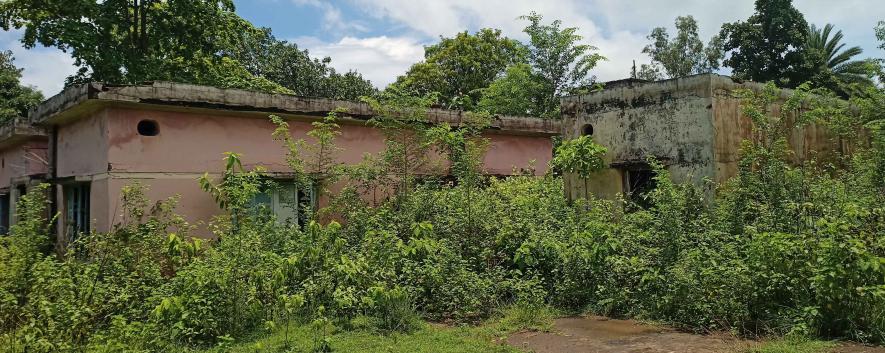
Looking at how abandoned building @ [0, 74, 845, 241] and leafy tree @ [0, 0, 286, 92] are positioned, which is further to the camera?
leafy tree @ [0, 0, 286, 92]

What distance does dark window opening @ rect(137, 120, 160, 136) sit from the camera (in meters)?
8.88

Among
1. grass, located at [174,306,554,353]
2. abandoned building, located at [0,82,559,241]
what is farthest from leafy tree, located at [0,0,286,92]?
grass, located at [174,306,554,353]

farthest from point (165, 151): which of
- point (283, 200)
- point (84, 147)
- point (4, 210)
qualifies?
point (4, 210)

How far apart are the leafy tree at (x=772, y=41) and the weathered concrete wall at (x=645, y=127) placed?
59.0 feet

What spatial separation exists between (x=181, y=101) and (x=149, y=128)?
0.64 metres

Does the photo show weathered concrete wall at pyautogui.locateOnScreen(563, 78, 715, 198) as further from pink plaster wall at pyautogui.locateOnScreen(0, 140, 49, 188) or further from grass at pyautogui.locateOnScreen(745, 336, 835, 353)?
Result: pink plaster wall at pyautogui.locateOnScreen(0, 140, 49, 188)

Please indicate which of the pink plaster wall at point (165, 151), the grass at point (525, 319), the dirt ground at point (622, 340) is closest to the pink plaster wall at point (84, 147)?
the pink plaster wall at point (165, 151)

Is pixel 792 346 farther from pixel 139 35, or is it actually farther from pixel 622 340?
pixel 139 35

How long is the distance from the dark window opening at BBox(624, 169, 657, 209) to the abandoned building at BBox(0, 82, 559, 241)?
13.1ft

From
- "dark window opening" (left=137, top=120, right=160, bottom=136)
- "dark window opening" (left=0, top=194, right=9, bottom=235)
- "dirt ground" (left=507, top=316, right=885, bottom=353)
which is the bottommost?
"dirt ground" (left=507, top=316, right=885, bottom=353)

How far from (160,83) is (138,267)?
345 centimetres

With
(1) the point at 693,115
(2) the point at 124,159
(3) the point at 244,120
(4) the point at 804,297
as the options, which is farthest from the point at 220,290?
(1) the point at 693,115

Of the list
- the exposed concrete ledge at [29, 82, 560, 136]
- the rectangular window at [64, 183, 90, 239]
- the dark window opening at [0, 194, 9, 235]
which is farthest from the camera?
the dark window opening at [0, 194, 9, 235]

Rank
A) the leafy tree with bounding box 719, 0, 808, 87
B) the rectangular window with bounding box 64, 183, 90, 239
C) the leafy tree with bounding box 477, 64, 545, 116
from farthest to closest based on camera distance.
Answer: the leafy tree with bounding box 719, 0, 808, 87 → the leafy tree with bounding box 477, 64, 545, 116 → the rectangular window with bounding box 64, 183, 90, 239
